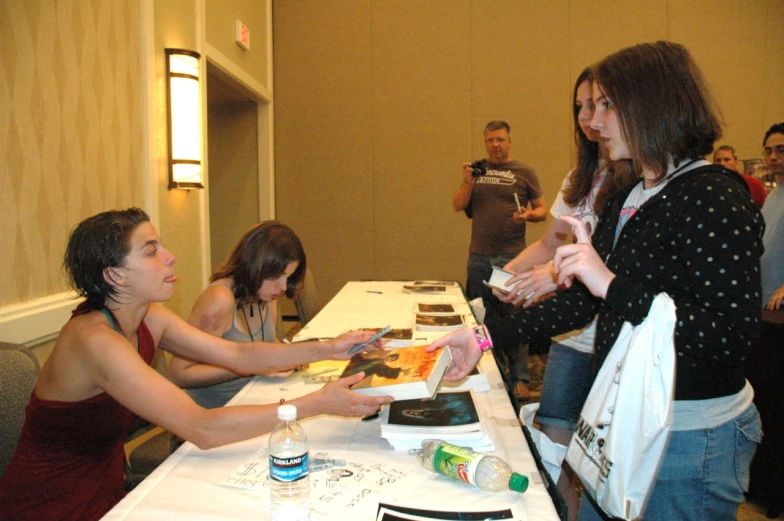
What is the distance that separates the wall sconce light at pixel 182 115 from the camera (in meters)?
3.62

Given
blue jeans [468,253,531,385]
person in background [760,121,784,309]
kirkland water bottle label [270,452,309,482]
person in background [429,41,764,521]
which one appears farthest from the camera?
blue jeans [468,253,531,385]

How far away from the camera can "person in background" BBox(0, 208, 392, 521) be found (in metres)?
1.31

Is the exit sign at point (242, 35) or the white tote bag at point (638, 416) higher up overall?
the exit sign at point (242, 35)

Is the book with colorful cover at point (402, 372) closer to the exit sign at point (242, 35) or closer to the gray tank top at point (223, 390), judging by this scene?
the gray tank top at point (223, 390)

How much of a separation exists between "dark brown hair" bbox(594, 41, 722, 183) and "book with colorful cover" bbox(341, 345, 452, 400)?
654 mm

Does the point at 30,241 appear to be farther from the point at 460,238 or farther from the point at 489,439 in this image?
the point at 460,238

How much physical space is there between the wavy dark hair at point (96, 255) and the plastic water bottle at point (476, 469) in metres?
0.90

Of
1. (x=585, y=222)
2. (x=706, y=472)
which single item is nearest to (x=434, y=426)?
(x=706, y=472)

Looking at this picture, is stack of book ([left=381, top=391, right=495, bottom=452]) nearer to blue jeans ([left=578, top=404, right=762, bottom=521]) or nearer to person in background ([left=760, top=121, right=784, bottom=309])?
blue jeans ([left=578, top=404, right=762, bottom=521])

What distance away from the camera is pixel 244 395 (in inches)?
69.3

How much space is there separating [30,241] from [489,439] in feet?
6.64

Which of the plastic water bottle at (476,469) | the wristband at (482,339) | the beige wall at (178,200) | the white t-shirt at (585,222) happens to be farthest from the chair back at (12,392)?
the beige wall at (178,200)

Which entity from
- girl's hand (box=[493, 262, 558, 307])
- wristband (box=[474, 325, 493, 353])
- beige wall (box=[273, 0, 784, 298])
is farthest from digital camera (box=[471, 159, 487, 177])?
wristband (box=[474, 325, 493, 353])

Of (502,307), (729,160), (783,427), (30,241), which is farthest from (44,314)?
(729,160)
